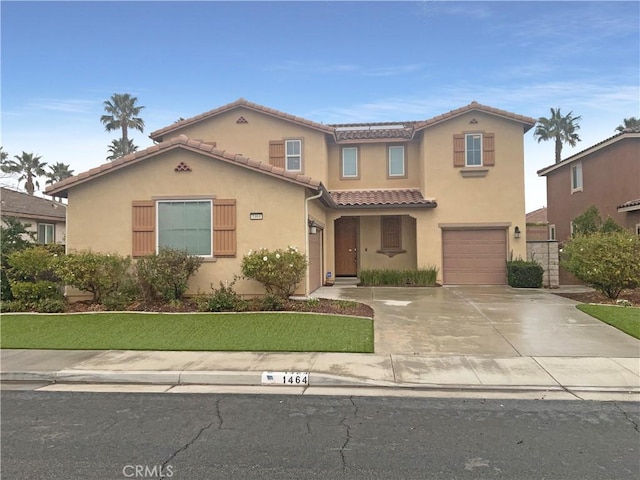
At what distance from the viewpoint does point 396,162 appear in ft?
61.1

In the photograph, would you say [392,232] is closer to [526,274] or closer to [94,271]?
[526,274]

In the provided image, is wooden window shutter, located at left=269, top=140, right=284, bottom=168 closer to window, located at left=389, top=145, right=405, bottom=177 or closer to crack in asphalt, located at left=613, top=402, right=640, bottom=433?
window, located at left=389, top=145, right=405, bottom=177

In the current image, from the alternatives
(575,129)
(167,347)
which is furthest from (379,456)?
(575,129)

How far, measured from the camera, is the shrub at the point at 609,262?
11859 mm

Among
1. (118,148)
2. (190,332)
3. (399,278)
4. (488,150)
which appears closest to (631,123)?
(488,150)

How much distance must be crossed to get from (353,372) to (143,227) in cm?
820

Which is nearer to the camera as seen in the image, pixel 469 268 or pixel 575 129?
pixel 469 268

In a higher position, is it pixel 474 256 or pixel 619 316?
pixel 474 256

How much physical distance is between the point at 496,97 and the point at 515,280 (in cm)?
765

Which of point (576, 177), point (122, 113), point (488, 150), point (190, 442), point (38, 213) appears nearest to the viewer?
point (190, 442)

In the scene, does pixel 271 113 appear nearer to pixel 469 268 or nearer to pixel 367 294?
pixel 367 294

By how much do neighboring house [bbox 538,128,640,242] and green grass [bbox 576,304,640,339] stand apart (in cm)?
752

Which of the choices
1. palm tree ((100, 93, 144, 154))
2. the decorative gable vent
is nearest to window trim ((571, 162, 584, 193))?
the decorative gable vent

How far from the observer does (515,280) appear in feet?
52.5
